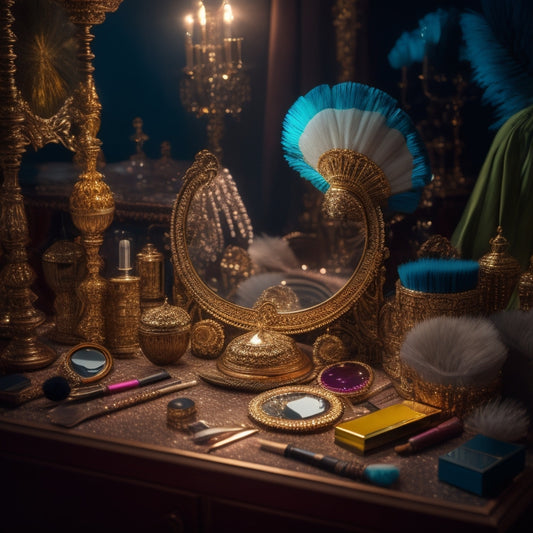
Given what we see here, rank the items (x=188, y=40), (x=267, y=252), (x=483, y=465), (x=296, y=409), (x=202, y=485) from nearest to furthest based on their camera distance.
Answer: (x=483, y=465)
(x=202, y=485)
(x=296, y=409)
(x=267, y=252)
(x=188, y=40)

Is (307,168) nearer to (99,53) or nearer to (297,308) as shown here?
(297,308)

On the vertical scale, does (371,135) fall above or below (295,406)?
above

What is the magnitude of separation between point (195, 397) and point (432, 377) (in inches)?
17.2

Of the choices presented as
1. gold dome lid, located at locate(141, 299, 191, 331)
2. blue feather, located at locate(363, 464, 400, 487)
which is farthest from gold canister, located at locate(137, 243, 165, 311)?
blue feather, located at locate(363, 464, 400, 487)

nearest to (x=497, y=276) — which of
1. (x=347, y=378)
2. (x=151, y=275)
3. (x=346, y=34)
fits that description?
(x=347, y=378)

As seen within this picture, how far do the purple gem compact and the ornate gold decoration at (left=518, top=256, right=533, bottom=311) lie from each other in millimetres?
305

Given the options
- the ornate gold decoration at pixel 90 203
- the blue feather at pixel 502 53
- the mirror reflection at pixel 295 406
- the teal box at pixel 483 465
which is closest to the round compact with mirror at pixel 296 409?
the mirror reflection at pixel 295 406

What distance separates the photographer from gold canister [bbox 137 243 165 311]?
1696 mm

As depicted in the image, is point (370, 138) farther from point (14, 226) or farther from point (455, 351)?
point (14, 226)

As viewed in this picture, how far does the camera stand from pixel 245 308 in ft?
5.40

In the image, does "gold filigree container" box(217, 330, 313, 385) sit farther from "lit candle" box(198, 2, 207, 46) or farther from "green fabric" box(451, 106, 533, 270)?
"lit candle" box(198, 2, 207, 46)

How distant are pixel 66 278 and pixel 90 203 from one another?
174mm

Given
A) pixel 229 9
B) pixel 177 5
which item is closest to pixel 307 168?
pixel 229 9

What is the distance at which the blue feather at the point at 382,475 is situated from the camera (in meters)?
1.15
